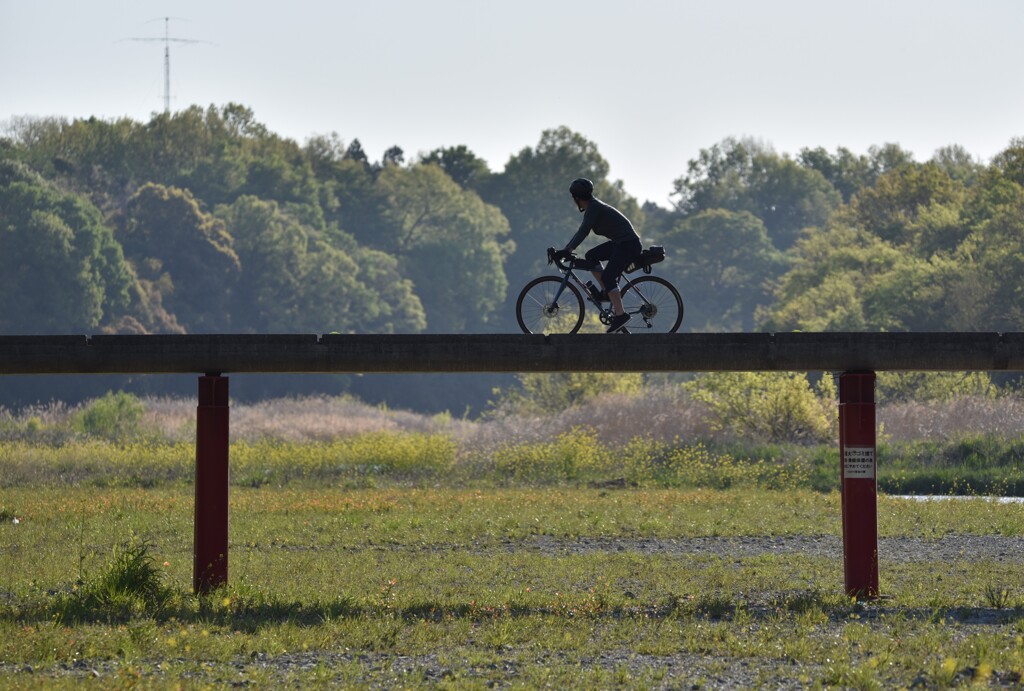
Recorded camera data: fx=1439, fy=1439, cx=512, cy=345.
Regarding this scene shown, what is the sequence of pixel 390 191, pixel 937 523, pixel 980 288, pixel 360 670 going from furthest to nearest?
pixel 390 191 < pixel 980 288 < pixel 937 523 < pixel 360 670

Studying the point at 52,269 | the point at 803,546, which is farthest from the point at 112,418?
the point at 52,269

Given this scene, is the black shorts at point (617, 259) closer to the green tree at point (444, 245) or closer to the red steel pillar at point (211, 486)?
the red steel pillar at point (211, 486)

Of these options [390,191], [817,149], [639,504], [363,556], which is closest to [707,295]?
[390,191]

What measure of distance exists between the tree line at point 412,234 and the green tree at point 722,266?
0.18 m

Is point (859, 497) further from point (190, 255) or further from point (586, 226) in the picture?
point (190, 255)

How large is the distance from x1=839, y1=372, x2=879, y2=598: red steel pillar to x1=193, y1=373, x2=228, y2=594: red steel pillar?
633cm

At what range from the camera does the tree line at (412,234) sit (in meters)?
67.4

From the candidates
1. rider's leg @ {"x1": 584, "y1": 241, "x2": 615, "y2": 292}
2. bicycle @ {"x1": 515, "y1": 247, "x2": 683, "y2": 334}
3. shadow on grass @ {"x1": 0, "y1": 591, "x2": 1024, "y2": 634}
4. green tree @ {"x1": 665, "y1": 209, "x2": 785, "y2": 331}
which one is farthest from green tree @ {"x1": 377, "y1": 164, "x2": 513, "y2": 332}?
shadow on grass @ {"x1": 0, "y1": 591, "x2": 1024, "y2": 634}

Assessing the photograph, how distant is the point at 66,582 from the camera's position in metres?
15.8

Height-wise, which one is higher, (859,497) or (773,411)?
(773,411)

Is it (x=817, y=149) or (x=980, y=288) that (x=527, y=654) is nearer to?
(x=980, y=288)

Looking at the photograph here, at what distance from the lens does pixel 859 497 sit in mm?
14695

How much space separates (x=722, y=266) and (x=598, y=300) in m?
105

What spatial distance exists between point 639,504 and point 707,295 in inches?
3722
